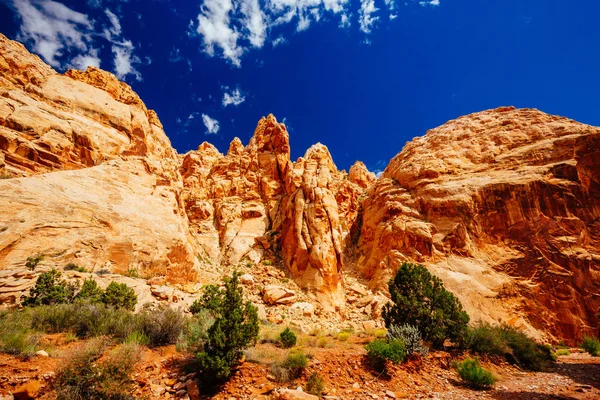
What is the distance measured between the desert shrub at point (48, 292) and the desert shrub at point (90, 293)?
458 millimetres

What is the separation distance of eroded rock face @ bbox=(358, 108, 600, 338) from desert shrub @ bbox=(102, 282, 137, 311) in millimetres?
21116

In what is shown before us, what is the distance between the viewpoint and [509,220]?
90.0 ft

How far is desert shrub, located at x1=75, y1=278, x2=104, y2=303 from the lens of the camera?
482 inches

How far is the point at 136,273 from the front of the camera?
18047 millimetres

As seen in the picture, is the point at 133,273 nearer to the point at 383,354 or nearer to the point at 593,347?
the point at 383,354

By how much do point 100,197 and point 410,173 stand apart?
32541mm

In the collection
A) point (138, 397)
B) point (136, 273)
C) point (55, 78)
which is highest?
point (55, 78)

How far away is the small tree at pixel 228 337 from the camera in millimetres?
7594

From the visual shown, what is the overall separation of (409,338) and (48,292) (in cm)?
1550

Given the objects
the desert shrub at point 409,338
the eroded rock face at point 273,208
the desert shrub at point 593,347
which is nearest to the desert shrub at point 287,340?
the desert shrub at point 409,338

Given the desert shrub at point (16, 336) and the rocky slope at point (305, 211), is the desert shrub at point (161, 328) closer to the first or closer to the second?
the desert shrub at point (16, 336)

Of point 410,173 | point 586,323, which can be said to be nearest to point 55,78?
point 410,173

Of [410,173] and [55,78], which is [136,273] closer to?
[55,78]

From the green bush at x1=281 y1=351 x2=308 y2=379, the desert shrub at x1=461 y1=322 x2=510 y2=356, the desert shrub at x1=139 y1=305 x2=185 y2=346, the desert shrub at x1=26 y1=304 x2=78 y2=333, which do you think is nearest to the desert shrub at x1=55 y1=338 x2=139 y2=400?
the desert shrub at x1=139 y1=305 x2=185 y2=346
